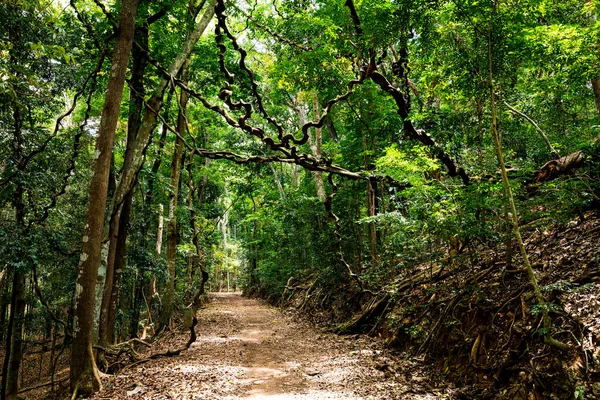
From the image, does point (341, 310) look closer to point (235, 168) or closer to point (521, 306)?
point (521, 306)

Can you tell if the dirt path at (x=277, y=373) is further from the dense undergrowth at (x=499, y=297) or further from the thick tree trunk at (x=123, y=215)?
the thick tree trunk at (x=123, y=215)

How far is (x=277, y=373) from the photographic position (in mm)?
6477

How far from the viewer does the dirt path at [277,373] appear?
5148mm

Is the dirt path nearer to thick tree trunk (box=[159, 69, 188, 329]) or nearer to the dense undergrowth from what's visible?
the dense undergrowth

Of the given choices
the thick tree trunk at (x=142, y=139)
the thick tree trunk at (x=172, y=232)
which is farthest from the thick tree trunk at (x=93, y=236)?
the thick tree trunk at (x=172, y=232)

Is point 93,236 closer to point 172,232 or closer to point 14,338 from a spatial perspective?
point 172,232

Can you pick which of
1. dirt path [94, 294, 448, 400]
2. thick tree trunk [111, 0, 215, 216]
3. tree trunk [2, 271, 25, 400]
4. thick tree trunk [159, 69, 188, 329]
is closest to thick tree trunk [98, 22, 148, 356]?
thick tree trunk [111, 0, 215, 216]

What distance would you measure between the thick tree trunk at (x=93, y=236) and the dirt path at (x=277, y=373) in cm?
46

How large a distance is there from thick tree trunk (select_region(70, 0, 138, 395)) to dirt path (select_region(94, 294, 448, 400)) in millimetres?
456

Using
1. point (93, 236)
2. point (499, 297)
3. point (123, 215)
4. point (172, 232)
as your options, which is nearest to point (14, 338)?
point (172, 232)

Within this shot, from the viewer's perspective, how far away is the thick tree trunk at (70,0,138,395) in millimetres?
4891

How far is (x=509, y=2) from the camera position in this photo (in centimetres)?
521

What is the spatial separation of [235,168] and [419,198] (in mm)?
14350

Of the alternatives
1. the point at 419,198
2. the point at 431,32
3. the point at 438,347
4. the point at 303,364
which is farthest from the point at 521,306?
the point at 431,32
